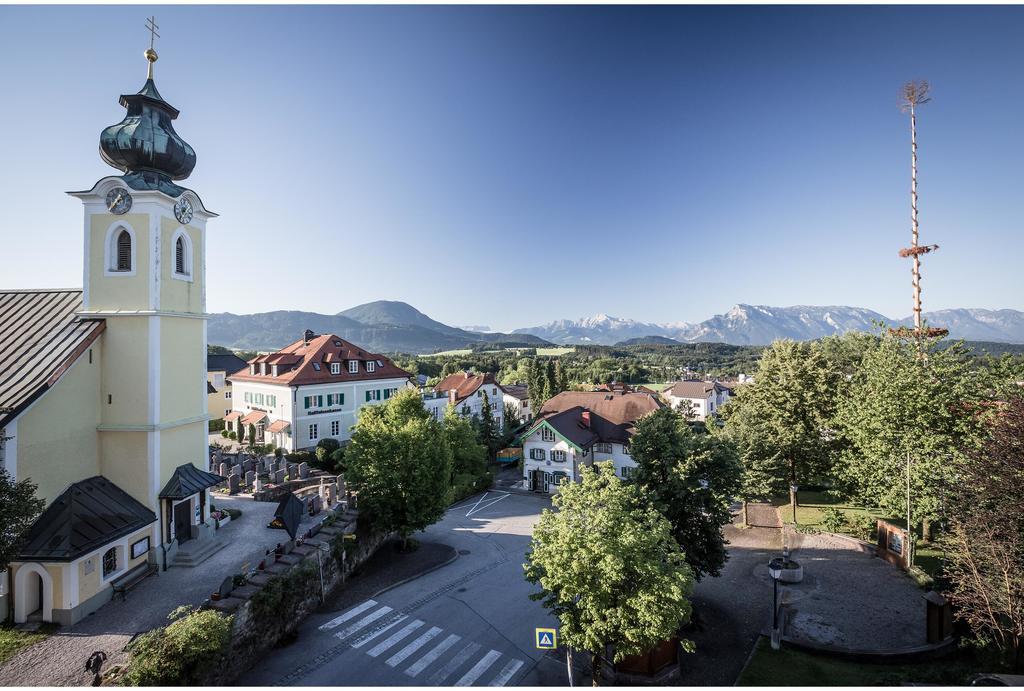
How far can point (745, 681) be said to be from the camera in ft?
49.1

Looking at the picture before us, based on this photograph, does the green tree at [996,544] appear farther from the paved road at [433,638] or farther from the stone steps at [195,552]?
the stone steps at [195,552]

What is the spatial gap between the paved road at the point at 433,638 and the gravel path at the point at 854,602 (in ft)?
33.6

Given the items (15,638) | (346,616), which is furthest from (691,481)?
(15,638)

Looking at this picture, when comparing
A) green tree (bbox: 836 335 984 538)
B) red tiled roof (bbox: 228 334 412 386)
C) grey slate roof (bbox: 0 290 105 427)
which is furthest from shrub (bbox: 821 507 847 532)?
red tiled roof (bbox: 228 334 412 386)

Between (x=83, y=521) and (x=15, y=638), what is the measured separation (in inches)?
136

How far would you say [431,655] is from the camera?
1630 centimetres

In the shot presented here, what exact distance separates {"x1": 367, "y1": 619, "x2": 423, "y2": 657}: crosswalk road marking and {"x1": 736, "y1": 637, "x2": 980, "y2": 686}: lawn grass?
1123 cm

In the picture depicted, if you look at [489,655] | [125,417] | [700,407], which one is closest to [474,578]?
[489,655]

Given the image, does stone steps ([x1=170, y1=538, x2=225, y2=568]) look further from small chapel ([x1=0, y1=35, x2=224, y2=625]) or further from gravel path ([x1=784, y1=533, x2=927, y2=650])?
gravel path ([x1=784, y1=533, x2=927, y2=650])

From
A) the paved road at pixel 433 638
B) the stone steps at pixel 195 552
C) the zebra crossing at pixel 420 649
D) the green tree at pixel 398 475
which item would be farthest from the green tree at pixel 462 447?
the zebra crossing at pixel 420 649

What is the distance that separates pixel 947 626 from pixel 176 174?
3406 centimetres

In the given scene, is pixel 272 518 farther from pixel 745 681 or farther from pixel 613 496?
pixel 745 681

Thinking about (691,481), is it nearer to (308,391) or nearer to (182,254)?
(182,254)

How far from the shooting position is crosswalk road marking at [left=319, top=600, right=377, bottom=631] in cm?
1800
